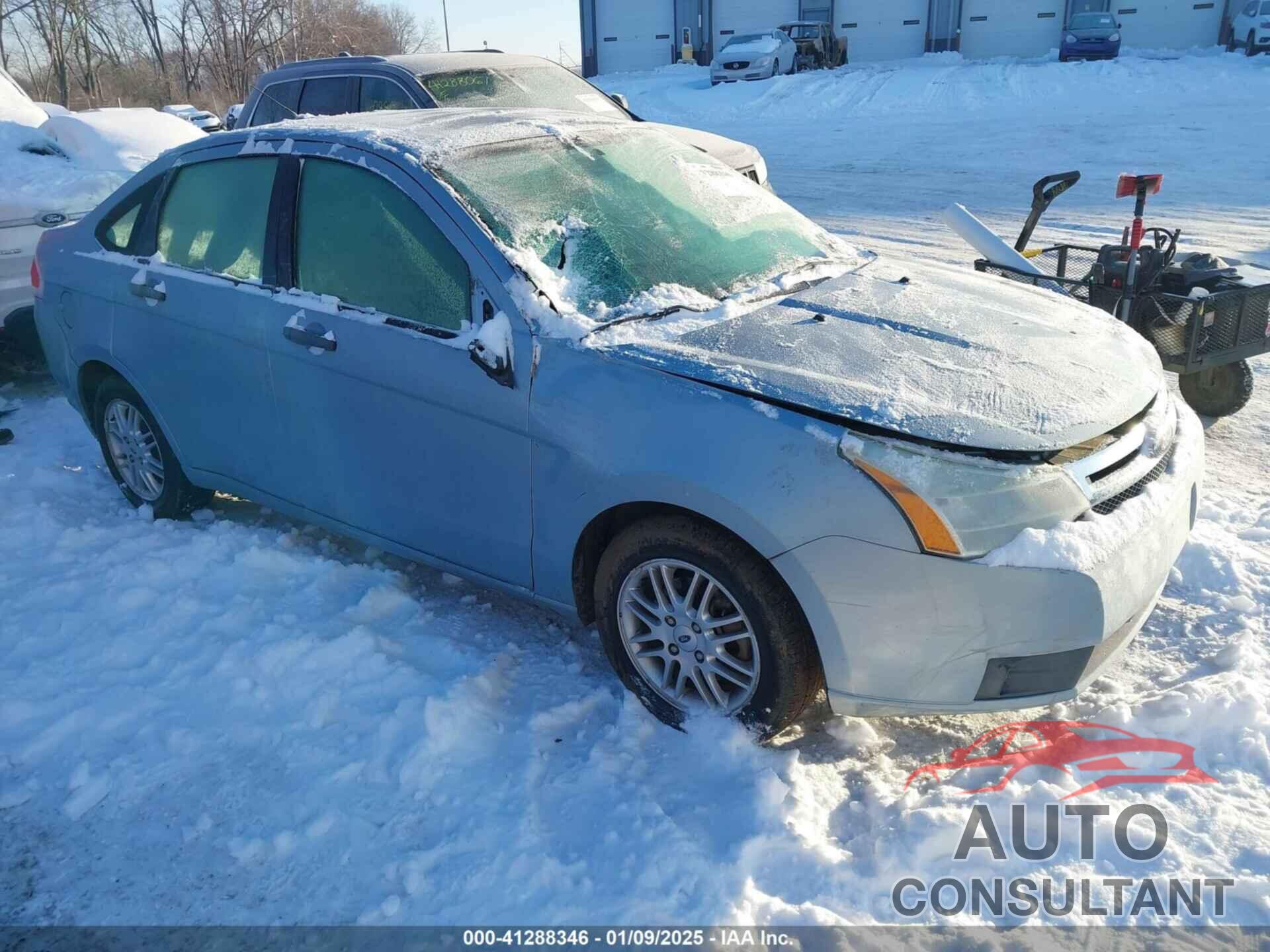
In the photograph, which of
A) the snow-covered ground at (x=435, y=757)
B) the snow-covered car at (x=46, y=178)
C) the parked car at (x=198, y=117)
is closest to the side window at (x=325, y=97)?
the snow-covered car at (x=46, y=178)

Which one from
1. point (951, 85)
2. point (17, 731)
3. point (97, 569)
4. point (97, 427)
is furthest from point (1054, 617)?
point (951, 85)

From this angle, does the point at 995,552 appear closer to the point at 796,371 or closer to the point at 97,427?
the point at 796,371

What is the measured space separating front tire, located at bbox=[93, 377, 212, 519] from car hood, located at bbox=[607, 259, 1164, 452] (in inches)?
99.1

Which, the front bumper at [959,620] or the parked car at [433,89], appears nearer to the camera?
the front bumper at [959,620]

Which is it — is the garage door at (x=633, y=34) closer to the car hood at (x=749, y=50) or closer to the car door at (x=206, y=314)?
the car hood at (x=749, y=50)

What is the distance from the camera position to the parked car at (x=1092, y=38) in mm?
26094

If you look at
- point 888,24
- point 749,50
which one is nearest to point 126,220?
point 749,50

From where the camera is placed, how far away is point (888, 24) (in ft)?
107

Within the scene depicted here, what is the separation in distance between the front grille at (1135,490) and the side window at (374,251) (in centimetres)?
193

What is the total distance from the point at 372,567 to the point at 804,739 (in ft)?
6.18

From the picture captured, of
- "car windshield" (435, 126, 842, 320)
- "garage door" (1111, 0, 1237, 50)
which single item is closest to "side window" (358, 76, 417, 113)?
"car windshield" (435, 126, 842, 320)

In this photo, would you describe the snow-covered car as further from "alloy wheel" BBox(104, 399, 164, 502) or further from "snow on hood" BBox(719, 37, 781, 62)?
"snow on hood" BBox(719, 37, 781, 62)

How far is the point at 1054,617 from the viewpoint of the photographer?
248 centimetres

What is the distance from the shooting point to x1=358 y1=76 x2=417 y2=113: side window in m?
7.34
